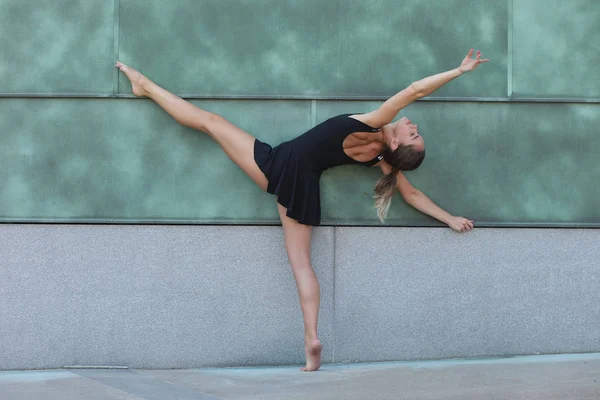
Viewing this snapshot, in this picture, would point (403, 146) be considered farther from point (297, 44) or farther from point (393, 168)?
point (297, 44)

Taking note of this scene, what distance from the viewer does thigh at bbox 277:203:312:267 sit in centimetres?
636

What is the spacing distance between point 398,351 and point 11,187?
3.22 meters

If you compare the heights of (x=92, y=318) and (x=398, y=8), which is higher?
(x=398, y=8)

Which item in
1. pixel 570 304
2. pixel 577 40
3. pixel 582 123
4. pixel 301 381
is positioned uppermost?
pixel 577 40

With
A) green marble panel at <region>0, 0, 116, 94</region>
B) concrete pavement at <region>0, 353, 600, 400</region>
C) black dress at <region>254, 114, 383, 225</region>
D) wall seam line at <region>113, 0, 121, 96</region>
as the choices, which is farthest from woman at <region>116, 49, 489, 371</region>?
concrete pavement at <region>0, 353, 600, 400</region>

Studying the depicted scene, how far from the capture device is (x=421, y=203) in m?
6.52

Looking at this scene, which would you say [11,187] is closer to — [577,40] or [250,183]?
[250,183]

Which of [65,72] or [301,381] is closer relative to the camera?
[301,381]

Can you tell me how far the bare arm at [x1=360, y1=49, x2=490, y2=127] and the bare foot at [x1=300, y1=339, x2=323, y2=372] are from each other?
1605mm

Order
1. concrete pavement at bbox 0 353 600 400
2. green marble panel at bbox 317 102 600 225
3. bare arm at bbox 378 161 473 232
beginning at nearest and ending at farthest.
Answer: concrete pavement at bbox 0 353 600 400, bare arm at bbox 378 161 473 232, green marble panel at bbox 317 102 600 225

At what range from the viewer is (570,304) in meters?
6.64

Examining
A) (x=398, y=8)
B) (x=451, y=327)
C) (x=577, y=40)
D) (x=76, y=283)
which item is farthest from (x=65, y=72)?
(x=577, y=40)

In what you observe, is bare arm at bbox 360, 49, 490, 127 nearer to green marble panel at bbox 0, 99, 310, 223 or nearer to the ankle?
green marble panel at bbox 0, 99, 310, 223

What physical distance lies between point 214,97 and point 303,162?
90 centimetres
